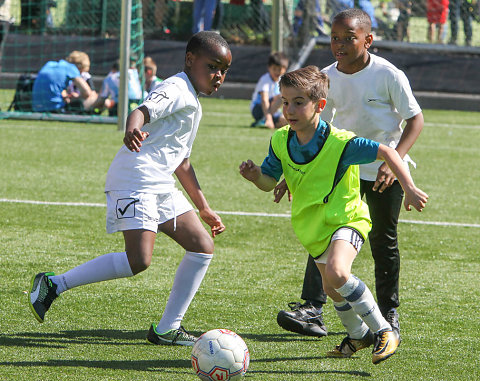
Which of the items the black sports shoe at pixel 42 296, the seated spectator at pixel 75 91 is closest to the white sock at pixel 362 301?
the black sports shoe at pixel 42 296

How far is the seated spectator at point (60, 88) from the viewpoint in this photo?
46.6 ft

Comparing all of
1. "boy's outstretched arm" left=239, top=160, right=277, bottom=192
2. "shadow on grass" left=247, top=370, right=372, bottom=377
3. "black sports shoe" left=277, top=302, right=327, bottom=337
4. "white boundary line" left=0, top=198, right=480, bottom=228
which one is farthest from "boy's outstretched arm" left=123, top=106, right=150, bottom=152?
"white boundary line" left=0, top=198, right=480, bottom=228

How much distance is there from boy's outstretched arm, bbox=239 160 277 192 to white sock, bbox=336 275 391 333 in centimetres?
63

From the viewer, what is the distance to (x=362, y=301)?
3.93m

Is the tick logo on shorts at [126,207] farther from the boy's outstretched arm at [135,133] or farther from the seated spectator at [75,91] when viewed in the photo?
the seated spectator at [75,91]

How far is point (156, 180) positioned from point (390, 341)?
4.55 feet

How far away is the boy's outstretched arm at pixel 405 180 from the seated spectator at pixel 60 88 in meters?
10.9

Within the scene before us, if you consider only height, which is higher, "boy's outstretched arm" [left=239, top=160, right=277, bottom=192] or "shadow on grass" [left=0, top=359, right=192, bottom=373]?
"boy's outstretched arm" [left=239, top=160, right=277, bottom=192]

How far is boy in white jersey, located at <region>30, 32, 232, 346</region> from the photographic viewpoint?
417 cm

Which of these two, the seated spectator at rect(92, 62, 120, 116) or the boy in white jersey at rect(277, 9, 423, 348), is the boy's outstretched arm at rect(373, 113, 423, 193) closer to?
the boy in white jersey at rect(277, 9, 423, 348)

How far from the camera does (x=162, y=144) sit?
4289mm

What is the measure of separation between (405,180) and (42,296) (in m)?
1.88

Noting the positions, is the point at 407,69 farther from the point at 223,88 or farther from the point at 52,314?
the point at 52,314

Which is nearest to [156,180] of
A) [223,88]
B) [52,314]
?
[52,314]
